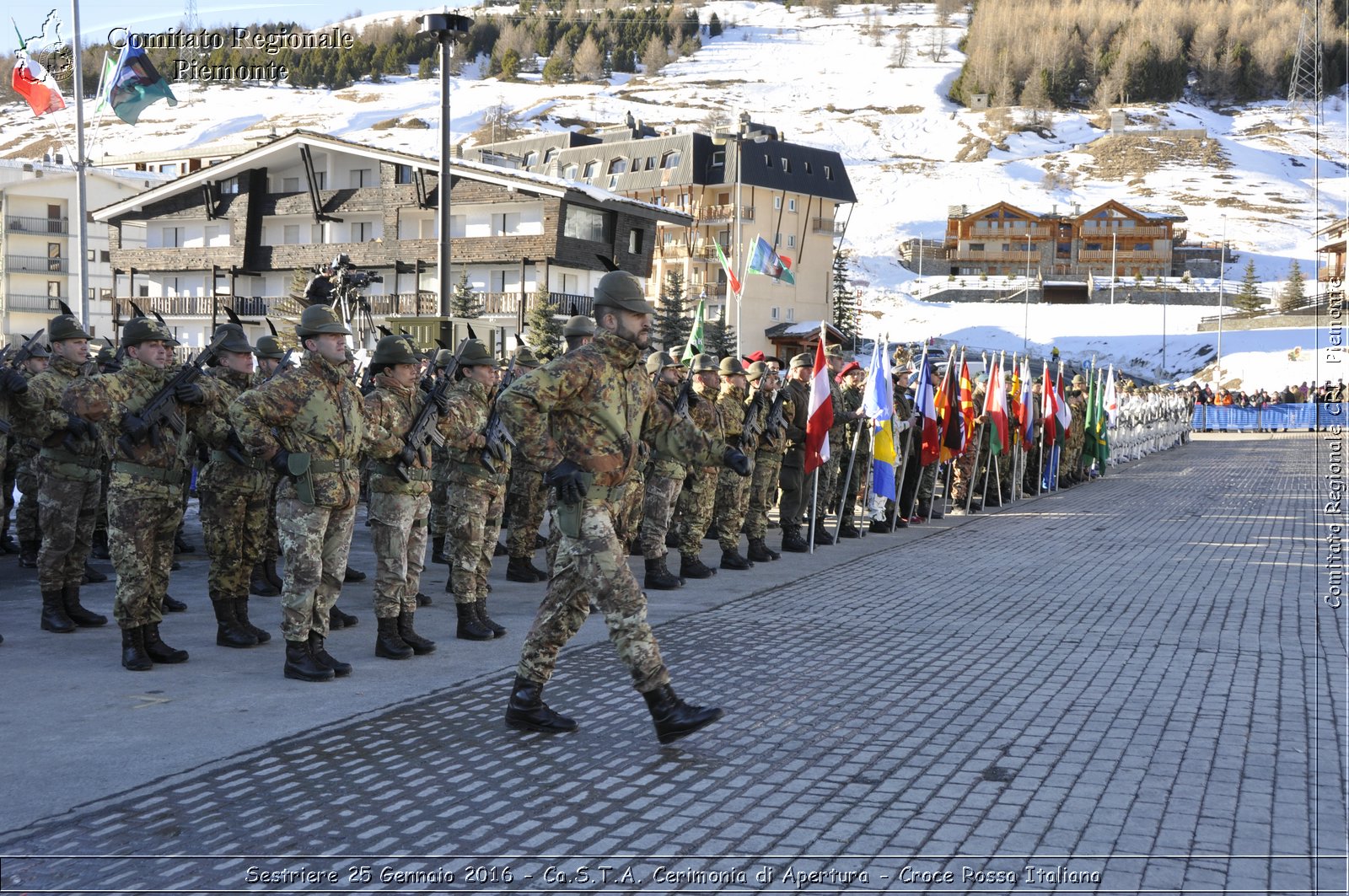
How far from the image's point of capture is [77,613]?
8617mm

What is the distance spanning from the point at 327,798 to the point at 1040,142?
16044 cm

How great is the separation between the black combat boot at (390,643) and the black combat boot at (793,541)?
21.9ft

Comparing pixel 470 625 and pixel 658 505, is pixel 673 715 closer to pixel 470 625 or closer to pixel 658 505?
pixel 470 625

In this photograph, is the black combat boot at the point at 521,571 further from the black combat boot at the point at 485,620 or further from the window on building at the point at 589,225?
the window on building at the point at 589,225

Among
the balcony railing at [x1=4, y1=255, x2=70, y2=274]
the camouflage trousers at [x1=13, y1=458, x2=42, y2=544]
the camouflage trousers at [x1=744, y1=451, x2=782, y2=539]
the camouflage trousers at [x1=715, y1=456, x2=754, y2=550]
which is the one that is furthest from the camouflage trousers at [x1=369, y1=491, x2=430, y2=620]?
the balcony railing at [x1=4, y1=255, x2=70, y2=274]

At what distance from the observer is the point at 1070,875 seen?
4.32 metres

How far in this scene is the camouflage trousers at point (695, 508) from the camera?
11492 millimetres

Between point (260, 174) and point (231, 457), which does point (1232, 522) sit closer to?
point (231, 457)

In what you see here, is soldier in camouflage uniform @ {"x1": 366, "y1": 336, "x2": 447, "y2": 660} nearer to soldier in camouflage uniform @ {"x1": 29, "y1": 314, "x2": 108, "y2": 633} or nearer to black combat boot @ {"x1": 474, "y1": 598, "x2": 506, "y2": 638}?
black combat boot @ {"x1": 474, "y1": 598, "x2": 506, "y2": 638}

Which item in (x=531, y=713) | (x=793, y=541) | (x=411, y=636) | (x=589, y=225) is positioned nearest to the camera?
(x=531, y=713)

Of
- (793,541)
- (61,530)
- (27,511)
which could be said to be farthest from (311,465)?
(793,541)

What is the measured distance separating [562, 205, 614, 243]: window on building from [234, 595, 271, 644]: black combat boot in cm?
3522

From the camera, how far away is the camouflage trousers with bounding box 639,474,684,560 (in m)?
11.0

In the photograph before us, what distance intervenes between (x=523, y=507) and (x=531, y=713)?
5.24m
